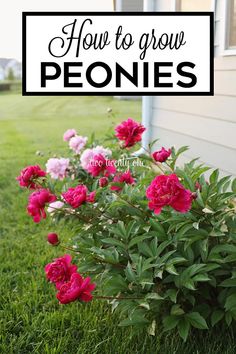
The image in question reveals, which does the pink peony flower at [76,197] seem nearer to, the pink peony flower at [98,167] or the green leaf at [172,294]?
the pink peony flower at [98,167]

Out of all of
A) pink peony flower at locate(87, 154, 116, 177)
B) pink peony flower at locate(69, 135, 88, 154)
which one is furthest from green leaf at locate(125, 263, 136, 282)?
pink peony flower at locate(69, 135, 88, 154)

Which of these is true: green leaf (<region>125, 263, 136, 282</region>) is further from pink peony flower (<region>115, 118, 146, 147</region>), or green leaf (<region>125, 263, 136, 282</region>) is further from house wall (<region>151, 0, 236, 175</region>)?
house wall (<region>151, 0, 236, 175</region>)

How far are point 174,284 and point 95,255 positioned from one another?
307mm

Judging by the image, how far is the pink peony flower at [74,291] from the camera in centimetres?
171

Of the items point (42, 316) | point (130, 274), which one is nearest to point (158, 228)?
point (130, 274)

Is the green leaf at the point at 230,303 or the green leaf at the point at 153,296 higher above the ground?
the green leaf at the point at 153,296

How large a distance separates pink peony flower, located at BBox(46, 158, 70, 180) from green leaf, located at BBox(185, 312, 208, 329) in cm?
128

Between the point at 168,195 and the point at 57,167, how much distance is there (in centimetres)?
140

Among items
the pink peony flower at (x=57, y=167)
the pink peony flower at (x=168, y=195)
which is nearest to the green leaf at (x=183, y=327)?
the pink peony flower at (x=168, y=195)

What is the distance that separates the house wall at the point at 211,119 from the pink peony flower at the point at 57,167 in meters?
0.89

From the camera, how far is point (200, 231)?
6.05 ft

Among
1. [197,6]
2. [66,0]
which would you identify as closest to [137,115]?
[66,0]

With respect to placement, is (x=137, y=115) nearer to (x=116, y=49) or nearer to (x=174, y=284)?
(x=116, y=49)

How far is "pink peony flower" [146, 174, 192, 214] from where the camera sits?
1614 mm
